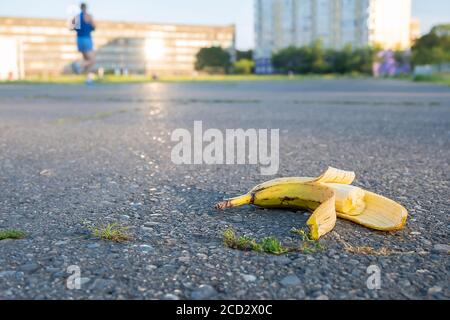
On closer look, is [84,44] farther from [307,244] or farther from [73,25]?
[307,244]

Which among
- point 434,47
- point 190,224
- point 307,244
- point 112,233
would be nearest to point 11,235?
point 112,233

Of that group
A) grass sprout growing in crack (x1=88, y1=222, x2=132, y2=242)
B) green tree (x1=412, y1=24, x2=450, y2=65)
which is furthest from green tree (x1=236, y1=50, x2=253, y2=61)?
grass sprout growing in crack (x1=88, y1=222, x2=132, y2=242)

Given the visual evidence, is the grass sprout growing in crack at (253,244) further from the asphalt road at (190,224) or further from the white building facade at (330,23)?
the white building facade at (330,23)

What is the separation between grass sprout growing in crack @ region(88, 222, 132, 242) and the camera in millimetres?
1365

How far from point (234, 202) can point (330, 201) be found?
0.34m

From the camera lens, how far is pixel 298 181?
1.70 m

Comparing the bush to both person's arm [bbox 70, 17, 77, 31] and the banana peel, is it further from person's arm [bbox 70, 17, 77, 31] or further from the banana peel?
the banana peel

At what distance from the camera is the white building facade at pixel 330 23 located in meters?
66.6

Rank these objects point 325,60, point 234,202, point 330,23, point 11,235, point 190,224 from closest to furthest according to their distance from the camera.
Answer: point 11,235 < point 190,224 < point 234,202 < point 325,60 < point 330,23

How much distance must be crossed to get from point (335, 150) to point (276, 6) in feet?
226

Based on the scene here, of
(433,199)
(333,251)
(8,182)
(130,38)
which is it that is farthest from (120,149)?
(130,38)

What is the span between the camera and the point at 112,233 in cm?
137
